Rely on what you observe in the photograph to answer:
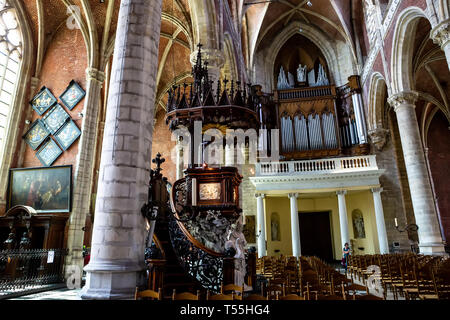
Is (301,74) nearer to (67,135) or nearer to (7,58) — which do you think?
(67,135)

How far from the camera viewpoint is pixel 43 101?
12703mm

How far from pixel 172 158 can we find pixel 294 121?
9.20 meters

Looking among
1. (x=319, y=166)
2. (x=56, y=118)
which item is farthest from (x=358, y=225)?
(x=56, y=118)

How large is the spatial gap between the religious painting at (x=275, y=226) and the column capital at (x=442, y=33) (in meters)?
12.2

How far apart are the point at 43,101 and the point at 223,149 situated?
789 cm

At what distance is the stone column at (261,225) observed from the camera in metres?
14.3

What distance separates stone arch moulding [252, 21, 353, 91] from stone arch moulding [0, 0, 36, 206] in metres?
12.4

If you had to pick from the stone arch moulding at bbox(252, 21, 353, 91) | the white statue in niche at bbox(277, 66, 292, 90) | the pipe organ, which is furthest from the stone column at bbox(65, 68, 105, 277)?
the white statue in niche at bbox(277, 66, 292, 90)

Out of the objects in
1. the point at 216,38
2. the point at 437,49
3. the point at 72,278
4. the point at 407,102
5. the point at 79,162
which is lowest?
the point at 72,278

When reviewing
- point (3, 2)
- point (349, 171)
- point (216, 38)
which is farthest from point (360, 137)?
point (3, 2)

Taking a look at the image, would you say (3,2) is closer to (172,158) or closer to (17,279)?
(17,279)

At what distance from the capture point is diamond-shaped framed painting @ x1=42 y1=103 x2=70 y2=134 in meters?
12.2
